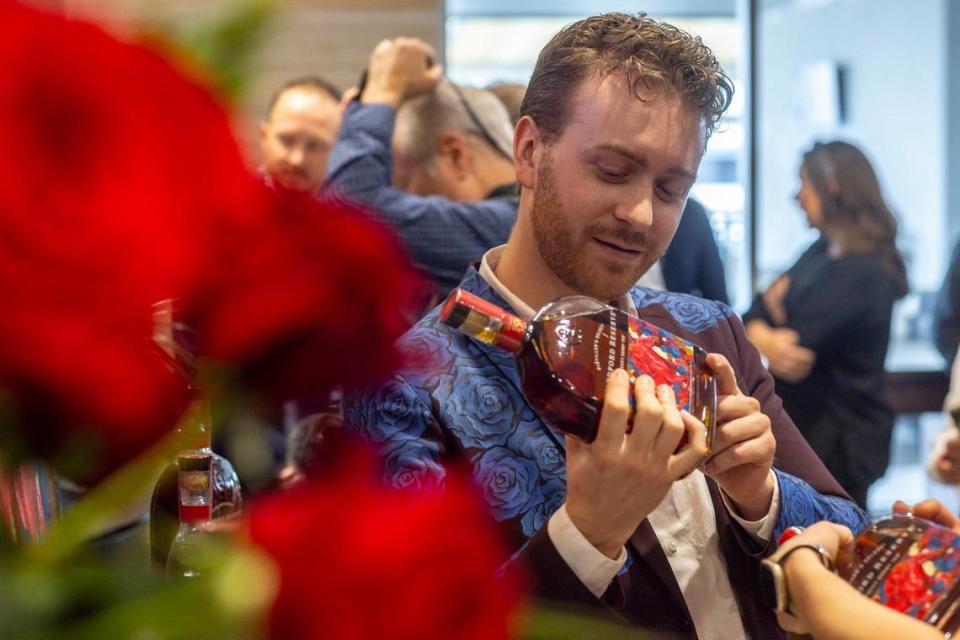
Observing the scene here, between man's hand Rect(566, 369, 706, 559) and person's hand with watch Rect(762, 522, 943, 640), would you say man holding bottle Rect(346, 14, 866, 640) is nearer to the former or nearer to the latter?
man's hand Rect(566, 369, 706, 559)

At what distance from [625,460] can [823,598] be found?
197 mm

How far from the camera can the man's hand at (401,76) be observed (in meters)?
2.27

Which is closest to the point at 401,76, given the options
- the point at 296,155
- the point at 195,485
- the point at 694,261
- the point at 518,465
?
the point at 296,155

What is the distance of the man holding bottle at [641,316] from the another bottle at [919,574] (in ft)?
0.93

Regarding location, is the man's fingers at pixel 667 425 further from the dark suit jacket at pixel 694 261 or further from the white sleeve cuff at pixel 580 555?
the dark suit jacket at pixel 694 261

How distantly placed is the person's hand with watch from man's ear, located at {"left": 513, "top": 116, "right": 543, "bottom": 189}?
57 cm

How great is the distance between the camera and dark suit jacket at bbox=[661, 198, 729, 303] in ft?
8.86

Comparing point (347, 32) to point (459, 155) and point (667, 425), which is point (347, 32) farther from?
point (667, 425)

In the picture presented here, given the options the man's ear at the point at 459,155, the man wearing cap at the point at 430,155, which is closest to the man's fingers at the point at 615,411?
the man wearing cap at the point at 430,155

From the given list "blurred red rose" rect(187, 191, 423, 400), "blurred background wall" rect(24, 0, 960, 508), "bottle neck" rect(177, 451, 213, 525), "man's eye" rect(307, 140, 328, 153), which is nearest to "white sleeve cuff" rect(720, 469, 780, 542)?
"bottle neck" rect(177, 451, 213, 525)

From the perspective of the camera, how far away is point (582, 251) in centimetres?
122

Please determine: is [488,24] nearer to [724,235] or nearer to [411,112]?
[724,235]

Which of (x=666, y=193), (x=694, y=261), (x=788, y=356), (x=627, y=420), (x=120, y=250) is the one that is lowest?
(x=788, y=356)

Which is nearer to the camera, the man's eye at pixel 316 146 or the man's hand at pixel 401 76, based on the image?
the man's hand at pixel 401 76
